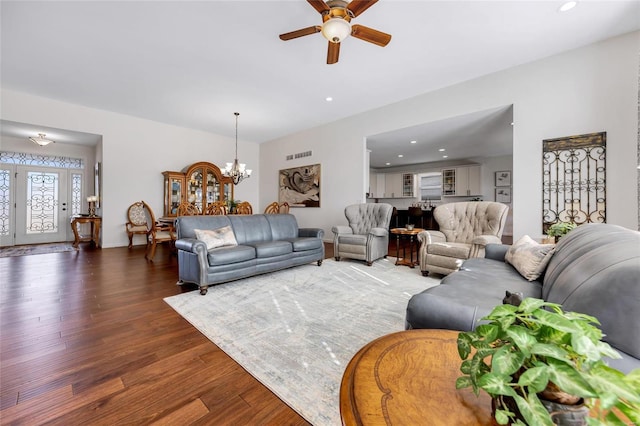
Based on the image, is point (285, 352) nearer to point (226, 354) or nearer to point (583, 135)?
point (226, 354)

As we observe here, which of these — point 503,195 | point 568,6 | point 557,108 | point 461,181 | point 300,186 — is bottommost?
point 503,195

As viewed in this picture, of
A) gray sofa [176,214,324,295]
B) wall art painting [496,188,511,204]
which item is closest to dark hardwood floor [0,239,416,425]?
gray sofa [176,214,324,295]

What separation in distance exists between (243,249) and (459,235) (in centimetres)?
307

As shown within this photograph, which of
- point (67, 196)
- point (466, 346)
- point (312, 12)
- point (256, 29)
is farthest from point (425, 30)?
point (67, 196)

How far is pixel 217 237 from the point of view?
3.31m

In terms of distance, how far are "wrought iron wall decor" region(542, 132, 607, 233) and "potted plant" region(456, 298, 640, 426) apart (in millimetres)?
4146

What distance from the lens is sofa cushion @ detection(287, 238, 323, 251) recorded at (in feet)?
12.6

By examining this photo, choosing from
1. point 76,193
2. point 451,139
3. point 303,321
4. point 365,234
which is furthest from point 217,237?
point 76,193

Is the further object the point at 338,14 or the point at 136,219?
the point at 136,219

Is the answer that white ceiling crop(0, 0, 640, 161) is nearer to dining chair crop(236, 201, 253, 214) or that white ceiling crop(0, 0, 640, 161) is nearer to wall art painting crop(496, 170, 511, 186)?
dining chair crop(236, 201, 253, 214)

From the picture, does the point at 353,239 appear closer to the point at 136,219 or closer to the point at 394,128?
the point at 394,128

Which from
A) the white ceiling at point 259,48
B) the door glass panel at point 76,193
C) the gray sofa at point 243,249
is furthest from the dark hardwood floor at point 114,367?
the door glass panel at point 76,193

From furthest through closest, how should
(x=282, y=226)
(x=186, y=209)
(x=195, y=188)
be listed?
(x=195, y=188) → (x=186, y=209) → (x=282, y=226)

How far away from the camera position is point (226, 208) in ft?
18.0
